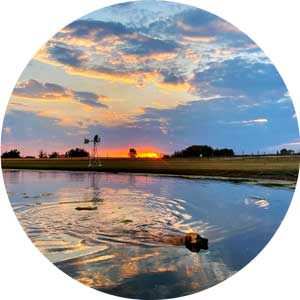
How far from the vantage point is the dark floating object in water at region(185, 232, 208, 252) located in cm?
314

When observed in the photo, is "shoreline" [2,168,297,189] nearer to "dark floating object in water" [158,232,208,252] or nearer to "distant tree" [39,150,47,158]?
"distant tree" [39,150,47,158]

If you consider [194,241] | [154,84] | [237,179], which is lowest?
[194,241]

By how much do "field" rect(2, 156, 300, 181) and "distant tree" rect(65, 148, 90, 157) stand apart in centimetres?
4

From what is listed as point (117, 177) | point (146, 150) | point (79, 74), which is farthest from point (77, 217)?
point (79, 74)

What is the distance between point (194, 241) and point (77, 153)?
0.97m

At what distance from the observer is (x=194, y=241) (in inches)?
124

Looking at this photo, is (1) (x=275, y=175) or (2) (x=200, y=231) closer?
(2) (x=200, y=231)

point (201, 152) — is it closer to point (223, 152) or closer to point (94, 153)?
point (223, 152)

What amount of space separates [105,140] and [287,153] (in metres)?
1.20

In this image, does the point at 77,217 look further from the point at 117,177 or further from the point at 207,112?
the point at 207,112

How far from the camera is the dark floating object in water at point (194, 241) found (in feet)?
10.3

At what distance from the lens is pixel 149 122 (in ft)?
10.6

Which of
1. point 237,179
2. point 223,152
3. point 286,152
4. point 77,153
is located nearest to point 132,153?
point 77,153

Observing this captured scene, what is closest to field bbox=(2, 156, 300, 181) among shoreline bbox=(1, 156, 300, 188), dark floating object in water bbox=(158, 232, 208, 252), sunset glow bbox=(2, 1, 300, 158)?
shoreline bbox=(1, 156, 300, 188)
